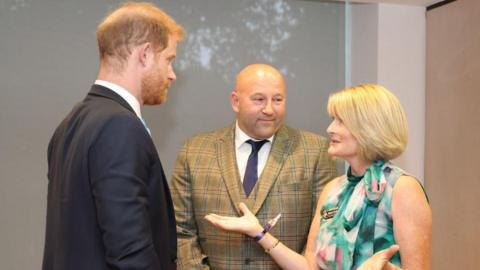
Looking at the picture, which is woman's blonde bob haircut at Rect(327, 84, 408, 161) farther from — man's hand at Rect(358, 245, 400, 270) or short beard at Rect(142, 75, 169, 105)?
short beard at Rect(142, 75, 169, 105)

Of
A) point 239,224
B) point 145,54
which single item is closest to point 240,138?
point 239,224

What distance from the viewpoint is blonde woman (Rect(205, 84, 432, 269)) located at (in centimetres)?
154

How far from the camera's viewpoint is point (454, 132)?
2.73 metres

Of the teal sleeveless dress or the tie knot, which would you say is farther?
the tie knot

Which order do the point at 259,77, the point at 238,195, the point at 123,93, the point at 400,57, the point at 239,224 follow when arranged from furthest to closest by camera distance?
the point at 400,57, the point at 259,77, the point at 238,195, the point at 239,224, the point at 123,93

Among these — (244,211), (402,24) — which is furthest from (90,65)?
(402,24)

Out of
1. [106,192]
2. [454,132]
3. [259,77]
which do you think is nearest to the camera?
[106,192]

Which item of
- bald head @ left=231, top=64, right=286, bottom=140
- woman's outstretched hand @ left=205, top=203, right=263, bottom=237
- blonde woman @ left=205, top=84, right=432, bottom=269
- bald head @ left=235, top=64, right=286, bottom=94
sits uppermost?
bald head @ left=235, top=64, right=286, bottom=94

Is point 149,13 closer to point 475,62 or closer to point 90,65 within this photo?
point 90,65

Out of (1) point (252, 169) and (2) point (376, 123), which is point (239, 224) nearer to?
(1) point (252, 169)

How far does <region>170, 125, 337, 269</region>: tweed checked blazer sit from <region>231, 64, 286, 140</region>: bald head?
0.08 m

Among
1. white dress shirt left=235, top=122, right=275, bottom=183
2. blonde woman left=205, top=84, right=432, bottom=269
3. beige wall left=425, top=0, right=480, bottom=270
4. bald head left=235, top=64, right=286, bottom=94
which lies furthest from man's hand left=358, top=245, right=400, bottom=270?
beige wall left=425, top=0, right=480, bottom=270

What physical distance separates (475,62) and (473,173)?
1.70 feet

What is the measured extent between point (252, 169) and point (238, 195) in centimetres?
14
